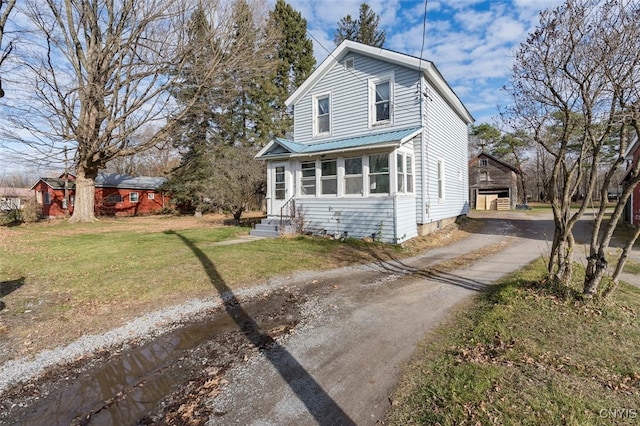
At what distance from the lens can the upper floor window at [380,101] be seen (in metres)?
12.6

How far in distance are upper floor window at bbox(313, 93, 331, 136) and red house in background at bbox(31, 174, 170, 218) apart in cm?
2340

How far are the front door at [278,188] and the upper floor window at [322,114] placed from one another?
249cm

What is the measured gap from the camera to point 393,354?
360 cm

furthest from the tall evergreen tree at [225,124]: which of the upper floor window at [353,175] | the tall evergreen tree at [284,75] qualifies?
the upper floor window at [353,175]

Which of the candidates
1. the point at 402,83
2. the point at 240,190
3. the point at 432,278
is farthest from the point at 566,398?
the point at 240,190

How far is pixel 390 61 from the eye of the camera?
40.6 ft

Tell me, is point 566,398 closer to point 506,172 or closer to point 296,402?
point 296,402

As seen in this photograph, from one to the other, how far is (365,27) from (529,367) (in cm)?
3304

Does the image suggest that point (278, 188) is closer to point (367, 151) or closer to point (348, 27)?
point (367, 151)

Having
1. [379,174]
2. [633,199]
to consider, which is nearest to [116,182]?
[379,174]

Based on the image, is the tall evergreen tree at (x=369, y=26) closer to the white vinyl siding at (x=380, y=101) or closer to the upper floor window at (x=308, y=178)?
the white vinyl siding at (x=380, y=101)

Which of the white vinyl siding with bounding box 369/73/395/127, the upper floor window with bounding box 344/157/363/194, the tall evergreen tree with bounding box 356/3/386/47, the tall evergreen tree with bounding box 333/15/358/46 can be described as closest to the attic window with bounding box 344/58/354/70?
the white vinyl siding with bounding box 369/73/395/127

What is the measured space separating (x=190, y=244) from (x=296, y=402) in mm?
9146

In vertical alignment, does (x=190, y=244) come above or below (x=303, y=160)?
below
